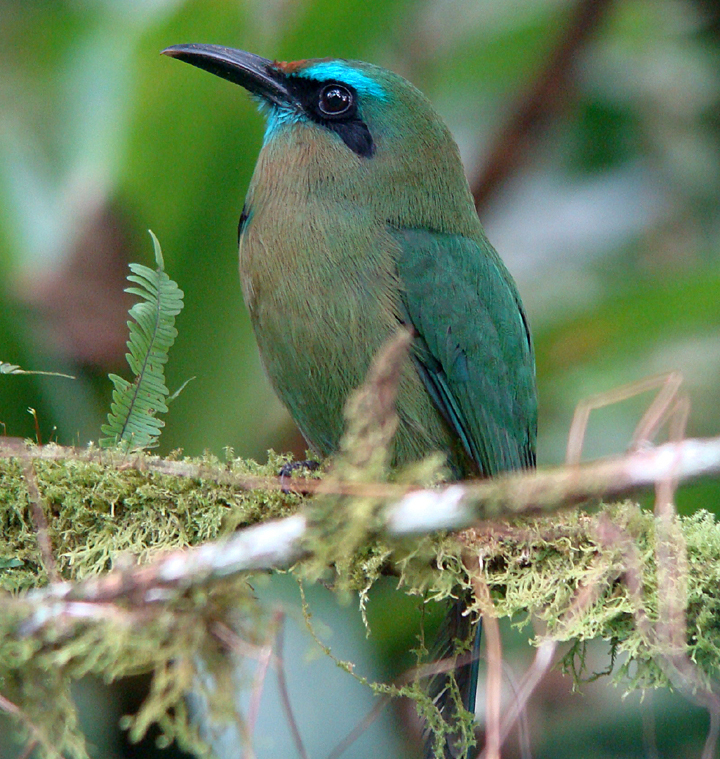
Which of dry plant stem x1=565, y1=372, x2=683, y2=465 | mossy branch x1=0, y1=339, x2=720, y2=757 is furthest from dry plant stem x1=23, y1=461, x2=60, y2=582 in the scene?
dry plant stem x1=565, y1=372, x2=683, y2=465

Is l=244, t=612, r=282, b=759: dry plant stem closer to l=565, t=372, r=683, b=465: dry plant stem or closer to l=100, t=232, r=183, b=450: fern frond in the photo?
l=565, t=372, r=683, b=465: dry plant stem

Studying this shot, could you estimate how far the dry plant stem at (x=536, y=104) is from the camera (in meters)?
4.52

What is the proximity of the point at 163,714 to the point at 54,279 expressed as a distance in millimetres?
3070

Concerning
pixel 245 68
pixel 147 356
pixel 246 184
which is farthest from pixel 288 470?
pixel 246 184

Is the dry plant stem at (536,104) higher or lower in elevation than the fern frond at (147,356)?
higher

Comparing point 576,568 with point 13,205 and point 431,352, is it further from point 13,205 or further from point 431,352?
point 13,205

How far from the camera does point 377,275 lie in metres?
2.74

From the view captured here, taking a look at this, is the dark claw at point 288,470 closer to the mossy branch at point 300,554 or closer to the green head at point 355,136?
the mossy branch at point 300,554

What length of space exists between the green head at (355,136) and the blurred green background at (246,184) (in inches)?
36.1

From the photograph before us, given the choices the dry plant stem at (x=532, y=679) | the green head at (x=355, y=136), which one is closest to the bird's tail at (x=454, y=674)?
the dry plant stem at (x=532, y=679)

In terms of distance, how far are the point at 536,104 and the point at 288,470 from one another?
2899 mm

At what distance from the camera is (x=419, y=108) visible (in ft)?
10.3

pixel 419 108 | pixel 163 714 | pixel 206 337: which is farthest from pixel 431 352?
pixel 163 714

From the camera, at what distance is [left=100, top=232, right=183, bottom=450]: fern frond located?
85.7 inches
